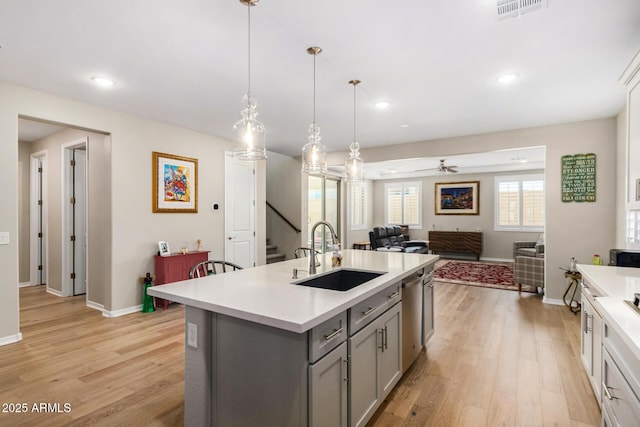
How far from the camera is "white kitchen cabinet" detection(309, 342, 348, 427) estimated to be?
55.9 inches

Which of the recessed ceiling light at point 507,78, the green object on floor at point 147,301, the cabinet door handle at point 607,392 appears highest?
the recessed ceiling light at point 507,78

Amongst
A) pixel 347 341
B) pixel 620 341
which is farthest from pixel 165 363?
pixel 620 341

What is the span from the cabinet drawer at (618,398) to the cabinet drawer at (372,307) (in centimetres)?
111

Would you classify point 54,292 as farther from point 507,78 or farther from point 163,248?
point 507,78

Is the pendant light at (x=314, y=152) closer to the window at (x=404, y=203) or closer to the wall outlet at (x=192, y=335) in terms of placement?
the wall outlet at (x=192, y=335)

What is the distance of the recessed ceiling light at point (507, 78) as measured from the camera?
2.94 meters

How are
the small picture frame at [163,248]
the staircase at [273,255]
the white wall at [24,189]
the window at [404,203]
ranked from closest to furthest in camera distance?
the small picture frame at [163,248] < the white wall at [24,189] < the staircase at [273,255] < the window at [404,203]

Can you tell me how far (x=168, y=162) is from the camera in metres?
4.49

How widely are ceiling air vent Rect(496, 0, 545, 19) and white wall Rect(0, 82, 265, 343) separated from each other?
4.07 metres

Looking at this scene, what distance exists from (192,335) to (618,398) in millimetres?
2001

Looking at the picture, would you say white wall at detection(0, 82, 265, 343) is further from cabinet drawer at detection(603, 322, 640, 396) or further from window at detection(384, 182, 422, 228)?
window at detection(384, 182, 422, 228)

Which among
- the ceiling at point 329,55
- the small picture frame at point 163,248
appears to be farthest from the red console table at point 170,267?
the ceiling at point 329,55

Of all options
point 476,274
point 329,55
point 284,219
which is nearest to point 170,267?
point 284,219

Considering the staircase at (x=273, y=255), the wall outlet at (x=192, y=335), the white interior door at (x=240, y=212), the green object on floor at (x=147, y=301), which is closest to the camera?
the wall outlet at (x=192, y=335)
